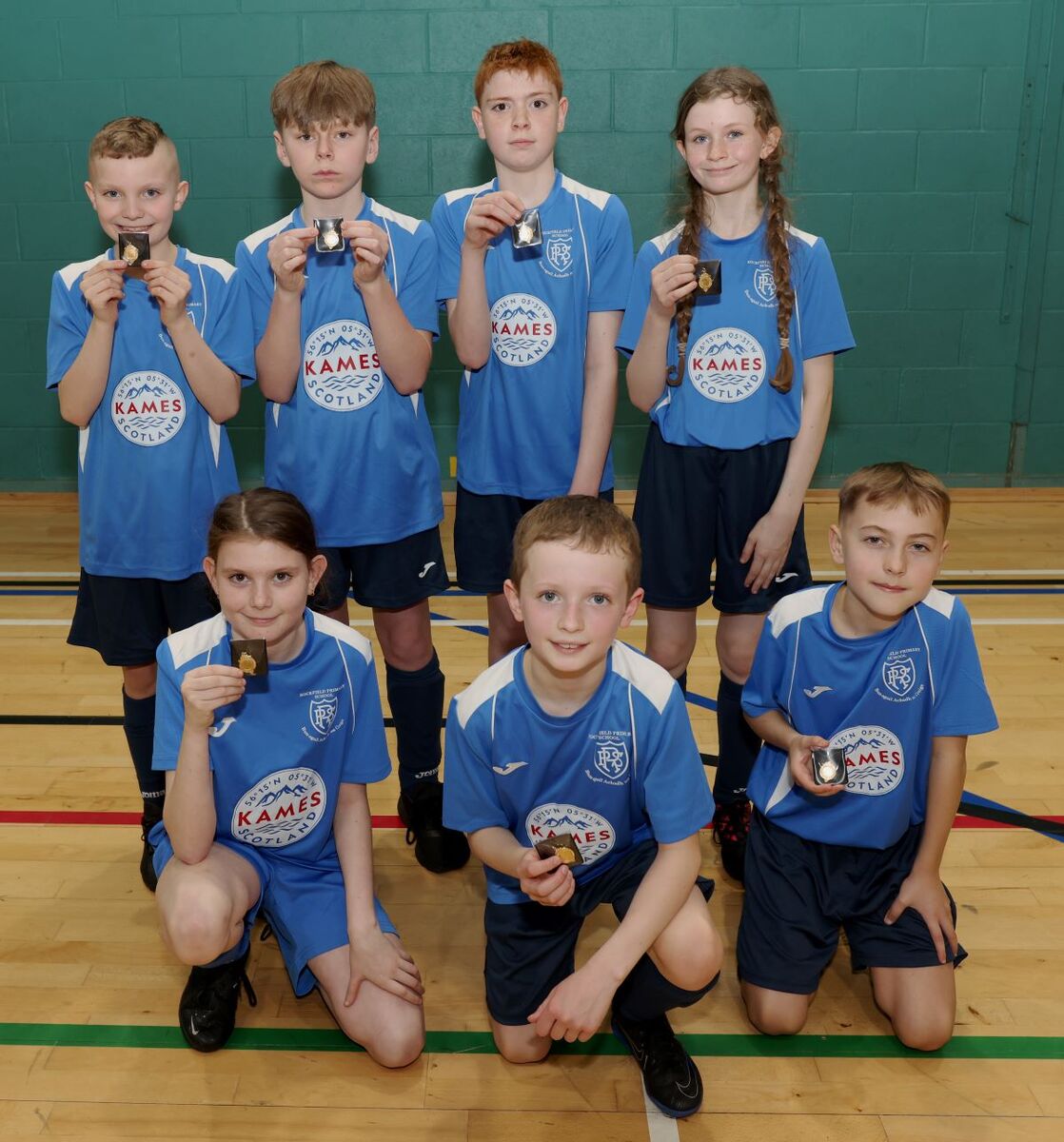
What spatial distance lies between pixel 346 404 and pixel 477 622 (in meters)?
1.96

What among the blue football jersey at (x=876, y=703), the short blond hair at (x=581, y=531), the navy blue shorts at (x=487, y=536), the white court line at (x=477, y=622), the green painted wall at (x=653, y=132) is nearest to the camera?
the short blond hair at (x=581, y=531)

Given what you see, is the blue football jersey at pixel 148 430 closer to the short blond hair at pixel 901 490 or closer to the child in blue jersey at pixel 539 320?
the child in blue jersey at pixel 539 320

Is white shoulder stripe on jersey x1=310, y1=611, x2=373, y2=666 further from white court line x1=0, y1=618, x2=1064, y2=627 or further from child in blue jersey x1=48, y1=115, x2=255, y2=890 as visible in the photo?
white court line x1=0, y1=618, x2=1064, y2=627

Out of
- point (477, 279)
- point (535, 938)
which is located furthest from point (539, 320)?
point (535, 938)

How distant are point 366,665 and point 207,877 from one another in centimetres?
56

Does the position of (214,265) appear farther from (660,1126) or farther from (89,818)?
(660,1126)

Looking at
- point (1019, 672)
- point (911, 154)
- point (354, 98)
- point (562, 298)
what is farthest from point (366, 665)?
point (911, 154)

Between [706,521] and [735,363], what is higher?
[735,363]

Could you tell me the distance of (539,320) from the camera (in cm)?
304

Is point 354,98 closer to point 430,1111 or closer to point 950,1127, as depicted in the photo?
point 430,1111

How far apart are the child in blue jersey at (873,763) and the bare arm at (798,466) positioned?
0.28 m

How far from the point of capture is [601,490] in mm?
3211

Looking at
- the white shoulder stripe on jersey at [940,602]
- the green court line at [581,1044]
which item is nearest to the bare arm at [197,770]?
the green court line at [581,1044]

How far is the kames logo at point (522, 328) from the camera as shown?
3041 millimetres
